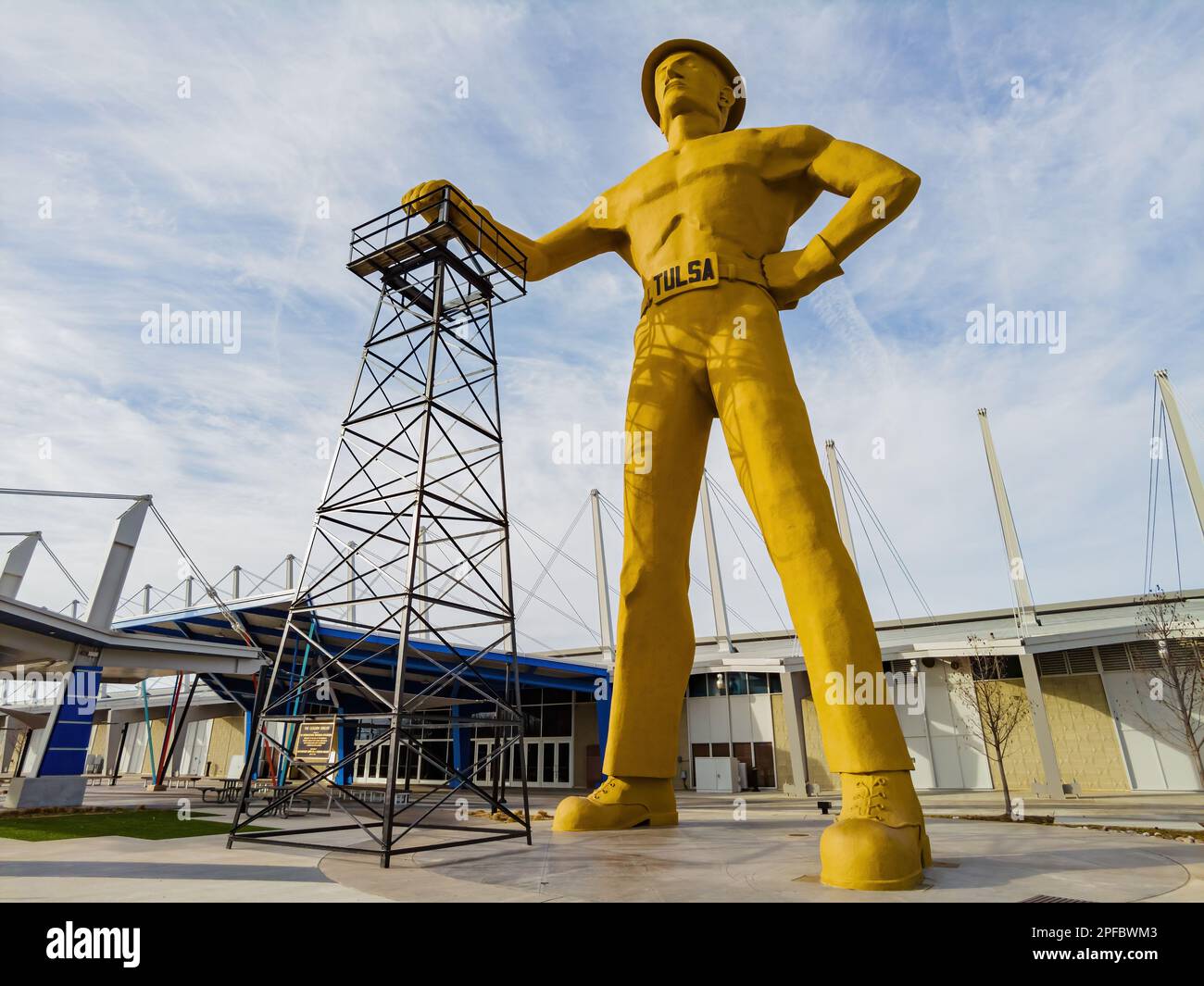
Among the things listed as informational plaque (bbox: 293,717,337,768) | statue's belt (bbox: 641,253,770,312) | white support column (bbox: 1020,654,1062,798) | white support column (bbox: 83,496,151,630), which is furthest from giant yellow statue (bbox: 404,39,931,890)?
white support column (bbox: 1020,654,1062,798)

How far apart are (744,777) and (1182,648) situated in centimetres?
1461

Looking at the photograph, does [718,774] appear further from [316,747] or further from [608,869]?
[608,869]

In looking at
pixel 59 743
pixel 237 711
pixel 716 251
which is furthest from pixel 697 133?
pixel 237 711

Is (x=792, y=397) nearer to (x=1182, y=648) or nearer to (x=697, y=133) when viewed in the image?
(x=697, y=133)

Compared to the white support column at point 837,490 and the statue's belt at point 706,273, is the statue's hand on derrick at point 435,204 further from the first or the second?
the white support column at point 837,490

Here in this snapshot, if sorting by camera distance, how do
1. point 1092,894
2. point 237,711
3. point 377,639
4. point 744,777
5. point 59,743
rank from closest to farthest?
point 1092,894 → point 59,743 → point 377,639 → point 744,777 → point 237,711

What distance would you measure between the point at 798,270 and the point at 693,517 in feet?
12.1

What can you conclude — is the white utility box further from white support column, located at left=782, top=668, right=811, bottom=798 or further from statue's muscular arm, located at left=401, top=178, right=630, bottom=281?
statue's muscular arm, located at left=401, top=178, right=630, bottom=281

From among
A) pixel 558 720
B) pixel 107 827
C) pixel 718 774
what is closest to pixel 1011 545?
pixel 718 774

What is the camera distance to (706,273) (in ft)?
31.5

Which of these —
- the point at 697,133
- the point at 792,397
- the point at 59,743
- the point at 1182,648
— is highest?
the point at 697,133

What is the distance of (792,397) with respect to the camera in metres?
8.80
